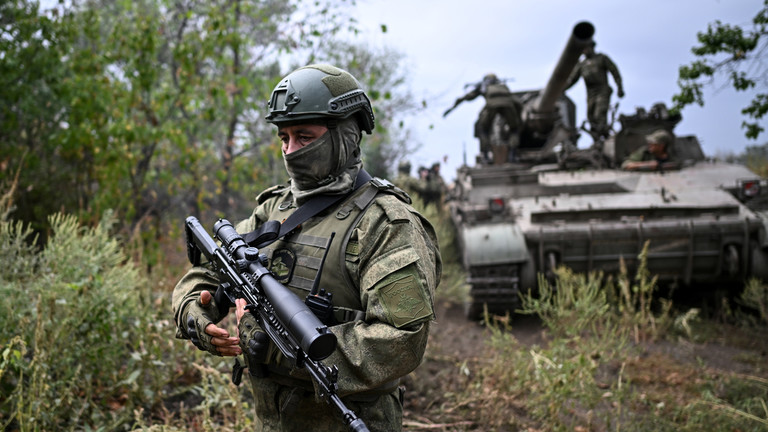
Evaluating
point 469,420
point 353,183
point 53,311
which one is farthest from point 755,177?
point 53,311

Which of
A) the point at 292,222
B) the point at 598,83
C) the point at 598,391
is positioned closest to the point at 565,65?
the point at 598,83

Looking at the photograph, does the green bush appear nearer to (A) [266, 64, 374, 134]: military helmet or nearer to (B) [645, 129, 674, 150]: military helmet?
(A) [266, 64, 374, 134]: military helmet

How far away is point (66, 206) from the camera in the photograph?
6840 mm

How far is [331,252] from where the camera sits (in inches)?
82.6

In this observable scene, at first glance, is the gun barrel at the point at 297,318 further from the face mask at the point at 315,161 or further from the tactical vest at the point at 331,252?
the face mask at the point at 315,161

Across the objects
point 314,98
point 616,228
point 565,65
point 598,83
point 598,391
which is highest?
point 565,65

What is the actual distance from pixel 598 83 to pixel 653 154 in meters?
1.31

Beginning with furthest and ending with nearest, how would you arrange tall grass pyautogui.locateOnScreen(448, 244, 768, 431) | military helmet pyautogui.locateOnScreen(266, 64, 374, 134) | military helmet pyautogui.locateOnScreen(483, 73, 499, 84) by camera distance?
military helmet pyautogui.locateOnScreen(483, 73, 499, 84) → tall grass pyautogui.locateOnScreen(448, 244, 768, 431) → military helmet pyautogui.locateOnScreen(266, 64, 374, 134)

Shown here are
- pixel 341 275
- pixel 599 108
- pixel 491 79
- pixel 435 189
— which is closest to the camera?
pixel 341 275

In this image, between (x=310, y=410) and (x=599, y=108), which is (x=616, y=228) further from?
(x=310, y=410)

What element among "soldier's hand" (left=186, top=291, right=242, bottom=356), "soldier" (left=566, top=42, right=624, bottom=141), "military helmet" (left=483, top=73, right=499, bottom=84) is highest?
"military helmet" (left=483, top=73, right=499, bottom=84)

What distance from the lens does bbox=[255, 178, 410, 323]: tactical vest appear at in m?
2.09

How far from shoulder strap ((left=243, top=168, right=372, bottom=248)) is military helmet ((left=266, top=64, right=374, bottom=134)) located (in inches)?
10.9

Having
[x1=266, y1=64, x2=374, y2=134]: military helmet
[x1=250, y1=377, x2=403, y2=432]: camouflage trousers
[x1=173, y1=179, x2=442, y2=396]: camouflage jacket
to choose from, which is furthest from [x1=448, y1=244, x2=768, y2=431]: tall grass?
[x1=266, y1=64, x2=374, y2=134]: military helmet
